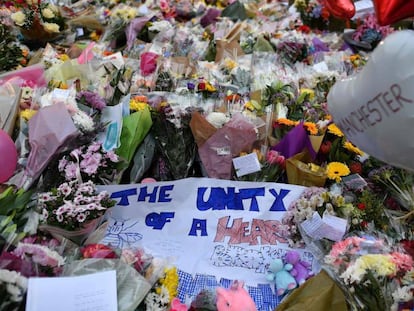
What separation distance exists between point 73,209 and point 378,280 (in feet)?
3.99

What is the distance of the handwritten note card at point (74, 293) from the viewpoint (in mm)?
→ 1593

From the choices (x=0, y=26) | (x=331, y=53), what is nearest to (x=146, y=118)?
(x=0, y=26)

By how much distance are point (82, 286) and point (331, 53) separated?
10.9 feet

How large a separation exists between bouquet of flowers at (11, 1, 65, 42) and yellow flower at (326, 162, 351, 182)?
299 cm

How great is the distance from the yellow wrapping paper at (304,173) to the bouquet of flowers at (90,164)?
86cm

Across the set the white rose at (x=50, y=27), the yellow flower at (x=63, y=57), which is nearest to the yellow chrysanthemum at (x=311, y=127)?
the yellow flower at (x=63, y=57)

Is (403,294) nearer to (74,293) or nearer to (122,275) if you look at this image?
(122,275)

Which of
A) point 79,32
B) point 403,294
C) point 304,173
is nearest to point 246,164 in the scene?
point 304,173

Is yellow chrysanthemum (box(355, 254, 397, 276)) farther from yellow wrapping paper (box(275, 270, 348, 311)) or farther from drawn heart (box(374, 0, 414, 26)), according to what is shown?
drawn heart (box(374, 0, 414, 26))

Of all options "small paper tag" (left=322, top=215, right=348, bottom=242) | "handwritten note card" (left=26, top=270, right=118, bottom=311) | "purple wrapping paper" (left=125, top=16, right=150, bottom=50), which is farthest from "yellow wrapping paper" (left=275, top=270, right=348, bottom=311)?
"purple wrapping paper" (left=125, top=16, right=150, bottom=50)

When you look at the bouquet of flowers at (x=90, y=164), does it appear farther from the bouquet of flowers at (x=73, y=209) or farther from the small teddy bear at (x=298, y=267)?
the small teddy bear at (x=298, y=267)

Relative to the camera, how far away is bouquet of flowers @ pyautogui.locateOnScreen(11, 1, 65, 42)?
426 centimetres

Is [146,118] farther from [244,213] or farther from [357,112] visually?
[357,112]

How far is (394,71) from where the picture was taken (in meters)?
1.40
